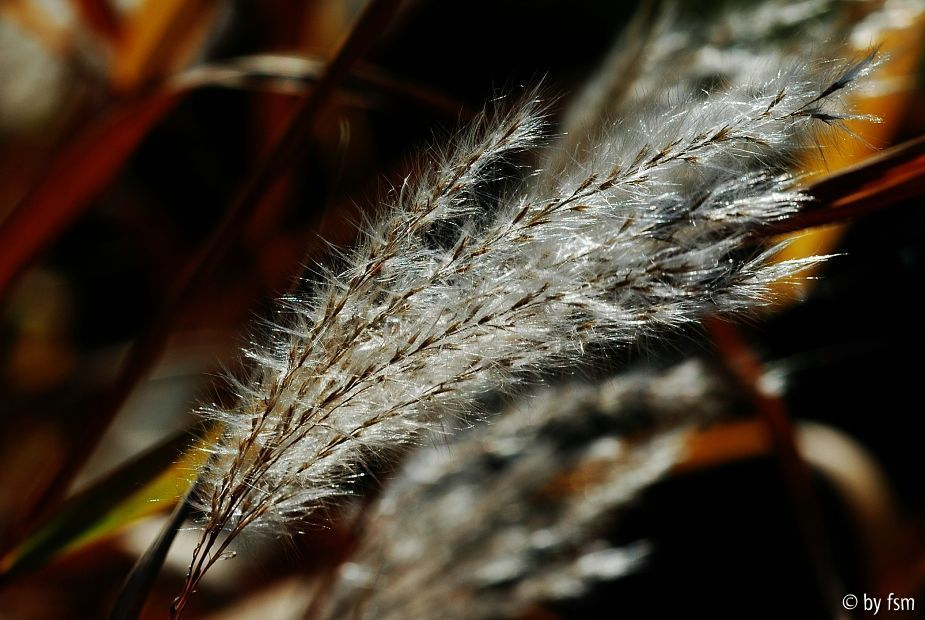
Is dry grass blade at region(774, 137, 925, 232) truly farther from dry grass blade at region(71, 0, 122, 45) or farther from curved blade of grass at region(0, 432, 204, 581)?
dry grass blade at region(71, 0, 122, 45)

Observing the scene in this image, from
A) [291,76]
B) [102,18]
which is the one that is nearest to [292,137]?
[291,76]

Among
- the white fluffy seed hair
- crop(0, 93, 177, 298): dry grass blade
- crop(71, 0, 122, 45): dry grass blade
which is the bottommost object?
the white fluffy seed hair

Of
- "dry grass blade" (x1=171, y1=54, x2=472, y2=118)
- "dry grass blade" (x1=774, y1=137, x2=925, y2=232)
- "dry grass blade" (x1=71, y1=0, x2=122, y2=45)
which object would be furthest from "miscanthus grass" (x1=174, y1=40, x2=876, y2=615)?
"dry grass blade" (x1=71, y1=0, x2=122, y2=45)

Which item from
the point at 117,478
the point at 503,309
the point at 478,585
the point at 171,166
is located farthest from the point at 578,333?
the point at 171,166

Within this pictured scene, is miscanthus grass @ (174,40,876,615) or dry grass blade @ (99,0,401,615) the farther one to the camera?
dry grass blade @ (99,0,401,615)

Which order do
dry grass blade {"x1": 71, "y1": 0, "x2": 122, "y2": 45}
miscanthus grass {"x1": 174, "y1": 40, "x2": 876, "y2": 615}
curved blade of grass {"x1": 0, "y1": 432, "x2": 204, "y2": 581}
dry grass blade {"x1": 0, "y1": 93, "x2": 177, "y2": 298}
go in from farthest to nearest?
dry grass blade {"x1": 71, "y1": 0, "x2": 122, "y2": 45}
dry grass blade {"x1": 0, "y1": 93, "x2": 177, "y2": 298}
curved blade of grass {"x1": 0, "y1": 432, "x2": 204, "y2": 581}
miscanthus grass {"x1": 174, "y1": 40, "x2": 876, "y2": 615}

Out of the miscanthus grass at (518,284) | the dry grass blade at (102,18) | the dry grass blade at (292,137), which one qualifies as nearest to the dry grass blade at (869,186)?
the miscanthus grass at (518,284)
